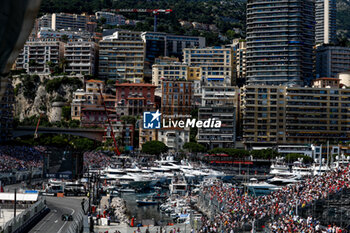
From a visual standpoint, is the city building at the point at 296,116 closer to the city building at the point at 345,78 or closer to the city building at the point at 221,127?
the city building at the point at 221,127

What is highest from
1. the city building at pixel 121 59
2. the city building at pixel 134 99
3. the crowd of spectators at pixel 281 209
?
the city building at pixel 121 59

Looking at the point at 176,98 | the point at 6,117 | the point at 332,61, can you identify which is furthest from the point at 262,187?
the point at 332,61

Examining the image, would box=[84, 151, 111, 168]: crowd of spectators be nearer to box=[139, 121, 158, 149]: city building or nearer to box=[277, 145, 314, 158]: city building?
box=[139, 121, 158, 149]: city building

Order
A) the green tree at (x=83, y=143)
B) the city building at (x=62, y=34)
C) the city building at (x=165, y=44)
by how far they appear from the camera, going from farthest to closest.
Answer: the city building at (x=165, y=44), the city building at (x=62, y=34), the green tree at (x=83, y=143)

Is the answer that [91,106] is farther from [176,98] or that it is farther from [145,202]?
[145,202]

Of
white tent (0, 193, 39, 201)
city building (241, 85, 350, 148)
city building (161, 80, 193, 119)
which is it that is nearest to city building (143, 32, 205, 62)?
city building (161, 80, 193, 119)

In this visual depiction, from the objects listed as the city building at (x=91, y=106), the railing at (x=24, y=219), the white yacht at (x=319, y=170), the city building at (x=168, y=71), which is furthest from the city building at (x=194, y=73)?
the railing at (x=24, y=219)
